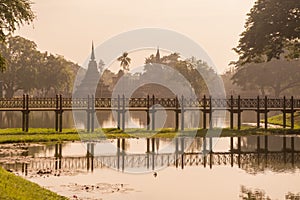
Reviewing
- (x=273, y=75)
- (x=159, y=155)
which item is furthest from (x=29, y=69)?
(x=159, y=155)

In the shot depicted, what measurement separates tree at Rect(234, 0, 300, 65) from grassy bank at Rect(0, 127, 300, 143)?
7.94 meters

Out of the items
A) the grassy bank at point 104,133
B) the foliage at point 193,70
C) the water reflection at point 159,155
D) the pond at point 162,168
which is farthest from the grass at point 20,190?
the foliage at point 193,70

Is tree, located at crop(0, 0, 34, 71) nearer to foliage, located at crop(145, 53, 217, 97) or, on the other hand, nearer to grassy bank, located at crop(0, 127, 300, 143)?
grassy bank, located at crop(0, 127, 300, 143)

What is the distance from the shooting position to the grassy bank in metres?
35.2

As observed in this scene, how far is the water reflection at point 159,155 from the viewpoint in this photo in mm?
25016

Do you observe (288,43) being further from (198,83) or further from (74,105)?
(198,83)

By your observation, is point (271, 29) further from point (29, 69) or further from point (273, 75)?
point (29, 69)

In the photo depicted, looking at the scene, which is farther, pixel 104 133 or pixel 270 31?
pixel 270 31

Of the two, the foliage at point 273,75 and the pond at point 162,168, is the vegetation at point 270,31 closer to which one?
the pond at point 162,168

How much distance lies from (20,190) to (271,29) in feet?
112

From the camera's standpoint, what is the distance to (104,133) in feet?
130

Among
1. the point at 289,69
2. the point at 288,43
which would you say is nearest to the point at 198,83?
the point at 289,69

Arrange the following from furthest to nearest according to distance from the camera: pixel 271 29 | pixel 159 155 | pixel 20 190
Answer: pixel 271 29, pixel 159 155, pixel 20 190

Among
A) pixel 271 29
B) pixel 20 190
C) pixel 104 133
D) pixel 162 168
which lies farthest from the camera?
pixel 271 29
